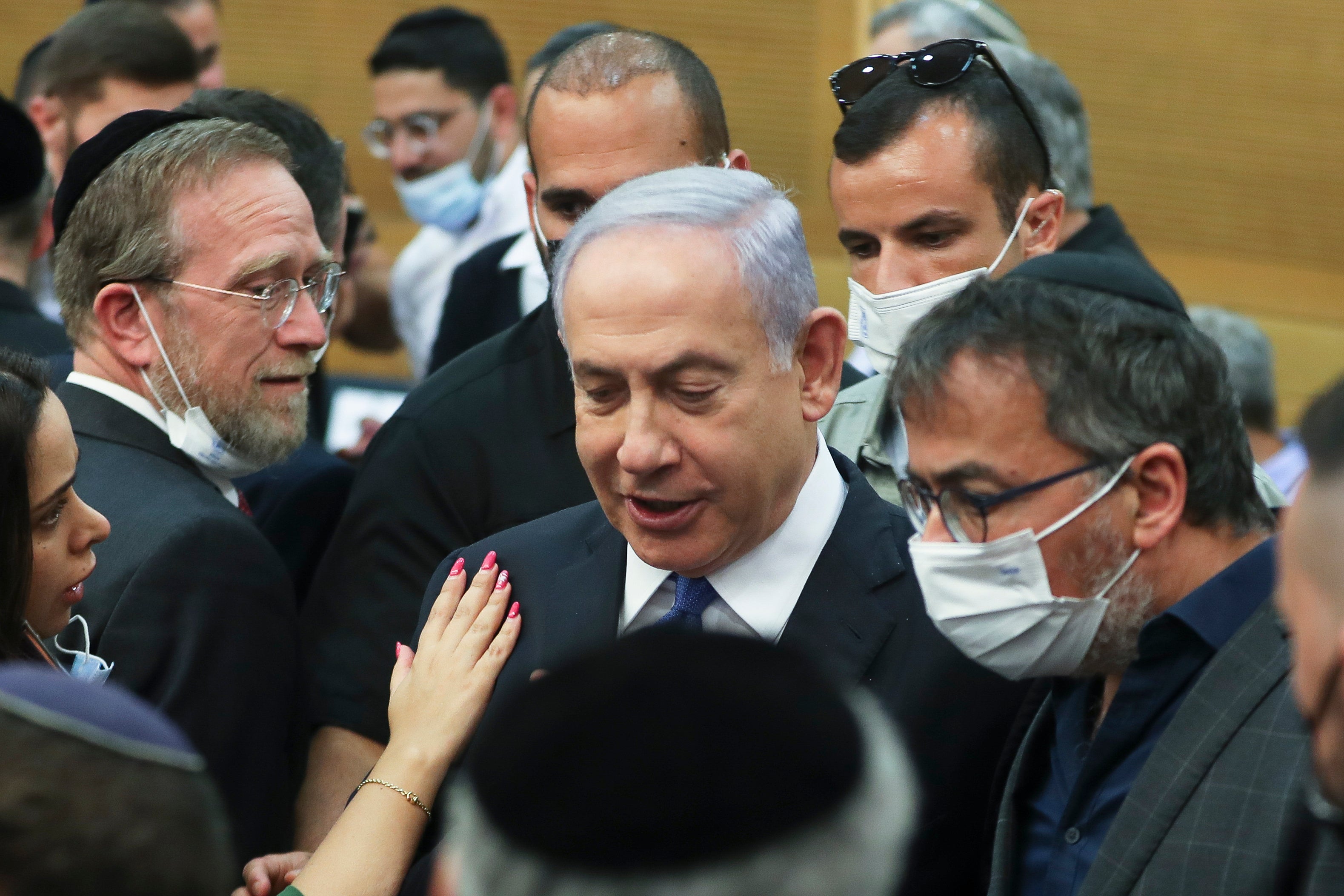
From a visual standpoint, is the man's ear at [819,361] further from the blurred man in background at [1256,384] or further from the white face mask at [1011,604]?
the blurred man in background at [1256,384]

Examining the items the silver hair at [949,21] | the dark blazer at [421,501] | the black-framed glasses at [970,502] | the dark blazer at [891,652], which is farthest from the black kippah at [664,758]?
the silver hair at [949,21]

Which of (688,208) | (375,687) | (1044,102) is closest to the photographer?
(688,208)

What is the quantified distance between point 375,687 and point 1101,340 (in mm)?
1703

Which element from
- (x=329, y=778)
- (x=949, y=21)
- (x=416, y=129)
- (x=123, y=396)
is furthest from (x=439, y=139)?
(x=329, y=778)

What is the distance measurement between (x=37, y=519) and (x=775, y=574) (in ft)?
4.19

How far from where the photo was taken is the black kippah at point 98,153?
3.28 meters

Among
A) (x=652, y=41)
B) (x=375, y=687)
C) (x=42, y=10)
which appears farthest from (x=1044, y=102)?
(x=42, y=10)

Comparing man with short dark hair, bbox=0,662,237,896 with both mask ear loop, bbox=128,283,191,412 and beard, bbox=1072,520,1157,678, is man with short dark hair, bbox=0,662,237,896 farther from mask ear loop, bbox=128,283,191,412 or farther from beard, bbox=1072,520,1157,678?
mask ear loop, bbox=128,283,191,412

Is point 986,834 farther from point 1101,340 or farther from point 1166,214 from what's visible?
point 1166,214

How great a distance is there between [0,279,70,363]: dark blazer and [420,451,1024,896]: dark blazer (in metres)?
1.94

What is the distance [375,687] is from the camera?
315cm

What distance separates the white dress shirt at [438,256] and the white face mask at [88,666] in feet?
9.73

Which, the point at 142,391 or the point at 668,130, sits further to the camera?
the point at 668,130

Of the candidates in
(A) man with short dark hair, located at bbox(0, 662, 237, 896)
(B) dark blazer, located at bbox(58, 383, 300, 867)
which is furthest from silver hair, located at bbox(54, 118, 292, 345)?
(A) man with short dark hair, located at bbox(0, 662, 237, 896)
